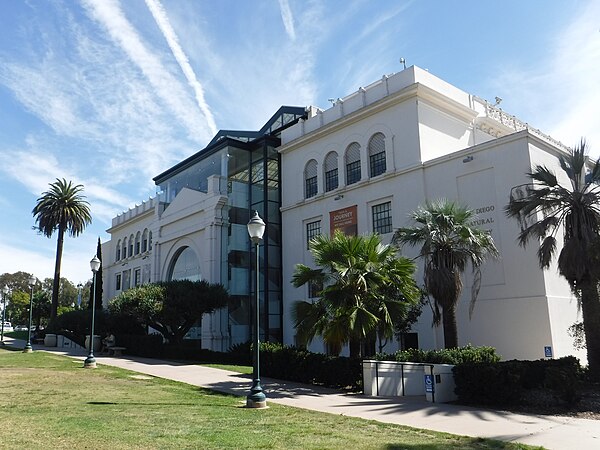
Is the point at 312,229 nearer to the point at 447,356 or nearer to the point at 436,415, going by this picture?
the point at 447,356

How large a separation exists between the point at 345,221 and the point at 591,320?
1367 cm

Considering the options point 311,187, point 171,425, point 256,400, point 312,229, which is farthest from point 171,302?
point 171,425

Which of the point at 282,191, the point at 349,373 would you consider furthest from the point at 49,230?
the point at 349,373

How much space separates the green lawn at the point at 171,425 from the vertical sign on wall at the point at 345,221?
1455 centimetres

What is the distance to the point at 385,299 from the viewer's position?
1695 centimetres

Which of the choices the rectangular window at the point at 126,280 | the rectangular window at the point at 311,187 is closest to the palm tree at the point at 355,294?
the rectangular window at the point at 311,187

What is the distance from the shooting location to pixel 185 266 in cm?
3772

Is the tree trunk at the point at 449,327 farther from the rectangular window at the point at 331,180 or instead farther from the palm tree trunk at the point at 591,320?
the rectangular window at the point at 331,180

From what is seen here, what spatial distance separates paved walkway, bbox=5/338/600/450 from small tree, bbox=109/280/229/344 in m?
11.3

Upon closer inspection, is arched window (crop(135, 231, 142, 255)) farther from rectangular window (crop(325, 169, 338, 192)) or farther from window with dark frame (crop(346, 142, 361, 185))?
window with dark frame (crop(346, 142, 361, 185))

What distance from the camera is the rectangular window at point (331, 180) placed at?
29547 mm

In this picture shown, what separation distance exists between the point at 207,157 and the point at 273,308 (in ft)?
38.6

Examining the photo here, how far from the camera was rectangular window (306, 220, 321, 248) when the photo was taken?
29969 mm

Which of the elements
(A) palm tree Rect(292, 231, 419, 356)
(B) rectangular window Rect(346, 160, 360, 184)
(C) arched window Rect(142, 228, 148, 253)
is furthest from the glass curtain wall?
(C) arched window Rect(142, 228, 148, 253)
